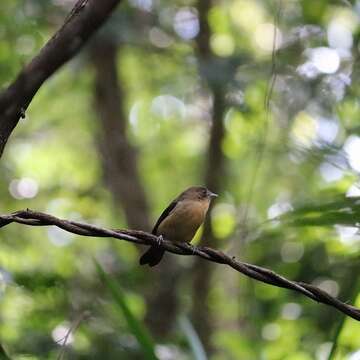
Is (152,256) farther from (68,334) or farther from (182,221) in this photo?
(68,334)

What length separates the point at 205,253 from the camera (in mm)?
3344

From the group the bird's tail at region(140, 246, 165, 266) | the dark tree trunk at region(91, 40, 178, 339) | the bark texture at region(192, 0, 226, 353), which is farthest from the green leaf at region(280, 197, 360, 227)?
the dark tree trunk at region(91, 40, 178, 339)

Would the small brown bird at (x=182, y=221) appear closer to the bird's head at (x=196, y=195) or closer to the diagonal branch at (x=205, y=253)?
the bird's head at (x=196, y=195)

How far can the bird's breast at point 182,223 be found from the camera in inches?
214

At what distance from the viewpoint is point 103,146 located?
371 inches

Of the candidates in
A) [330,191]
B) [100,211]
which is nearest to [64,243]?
[100,211]

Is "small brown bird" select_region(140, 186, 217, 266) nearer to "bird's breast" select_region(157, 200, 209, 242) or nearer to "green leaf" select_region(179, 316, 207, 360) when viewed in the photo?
"bird's breast" select_region(157, 200, 209, 242)

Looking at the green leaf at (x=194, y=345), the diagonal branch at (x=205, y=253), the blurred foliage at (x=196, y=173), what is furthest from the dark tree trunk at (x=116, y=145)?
the diagonal branch at (x=205, y=253)

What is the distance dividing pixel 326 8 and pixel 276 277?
221 inches

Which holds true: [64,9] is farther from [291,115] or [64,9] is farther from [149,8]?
[291,115]

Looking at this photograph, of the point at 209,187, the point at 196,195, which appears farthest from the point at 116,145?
the point at 196,195

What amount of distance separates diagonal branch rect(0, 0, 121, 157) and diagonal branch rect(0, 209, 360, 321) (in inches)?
12.4

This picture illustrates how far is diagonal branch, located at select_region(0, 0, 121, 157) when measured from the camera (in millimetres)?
2501

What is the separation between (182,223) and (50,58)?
2.83 m
